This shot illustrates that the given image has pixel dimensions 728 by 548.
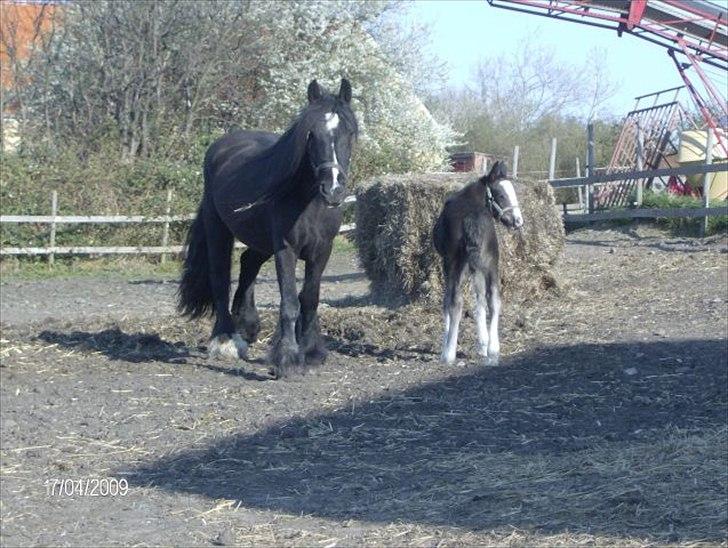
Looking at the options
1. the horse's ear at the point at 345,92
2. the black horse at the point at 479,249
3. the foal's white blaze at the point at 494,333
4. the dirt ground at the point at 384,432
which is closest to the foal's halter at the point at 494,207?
the black horse at the point at 479,249

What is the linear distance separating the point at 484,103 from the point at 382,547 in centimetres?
5253

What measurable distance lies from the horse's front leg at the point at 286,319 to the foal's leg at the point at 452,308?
1377 millimetres

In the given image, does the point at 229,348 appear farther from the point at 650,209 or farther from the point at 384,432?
the point at 650,209

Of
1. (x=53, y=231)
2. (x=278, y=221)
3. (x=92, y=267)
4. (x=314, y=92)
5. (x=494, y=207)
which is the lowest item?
(x=92, y=267)

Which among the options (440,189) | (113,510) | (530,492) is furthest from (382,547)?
(440,189)

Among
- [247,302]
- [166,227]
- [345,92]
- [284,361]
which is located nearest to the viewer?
[345,92]

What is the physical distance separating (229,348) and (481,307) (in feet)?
7.95

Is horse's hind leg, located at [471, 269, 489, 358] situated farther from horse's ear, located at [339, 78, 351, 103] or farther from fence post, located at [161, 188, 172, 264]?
fence post, located at [161, 188, 172, 264]

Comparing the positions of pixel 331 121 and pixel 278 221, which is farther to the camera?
pixel 278 221

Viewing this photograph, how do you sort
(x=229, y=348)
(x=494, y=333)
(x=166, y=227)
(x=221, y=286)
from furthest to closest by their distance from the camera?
1. (x=166, y=227)
2. (x=221, y=286)
3. (x=229, y=348)
4. (x=494, y=333)

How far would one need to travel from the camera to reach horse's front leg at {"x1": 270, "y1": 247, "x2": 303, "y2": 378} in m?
8.95

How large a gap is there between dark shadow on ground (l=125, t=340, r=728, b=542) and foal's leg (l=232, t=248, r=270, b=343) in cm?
254

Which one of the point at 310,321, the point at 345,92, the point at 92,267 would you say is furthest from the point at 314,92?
the point at 92,267

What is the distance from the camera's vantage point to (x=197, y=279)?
10.6 meters
